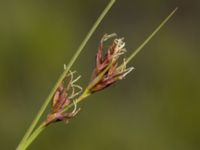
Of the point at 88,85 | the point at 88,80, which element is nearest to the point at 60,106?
the point at 88,85

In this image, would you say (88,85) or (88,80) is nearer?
(88,85)

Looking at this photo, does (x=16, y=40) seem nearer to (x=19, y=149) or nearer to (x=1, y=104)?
(x=1, y=104)

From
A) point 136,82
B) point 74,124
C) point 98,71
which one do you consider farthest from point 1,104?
point 98,71

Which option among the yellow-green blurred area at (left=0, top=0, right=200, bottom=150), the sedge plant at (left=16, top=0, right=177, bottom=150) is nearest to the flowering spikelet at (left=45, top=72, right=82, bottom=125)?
the sedge plant at (left=16, top=0, right=177, bottom=150)

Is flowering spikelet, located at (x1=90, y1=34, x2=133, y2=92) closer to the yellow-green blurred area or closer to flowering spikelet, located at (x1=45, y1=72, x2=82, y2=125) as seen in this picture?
flowering spikelet, located at (x1=45, y1=72, x2=82, y2=125)

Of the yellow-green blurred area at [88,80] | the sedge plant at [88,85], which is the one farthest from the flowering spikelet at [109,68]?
the yellow-green blurred area at [88,80]

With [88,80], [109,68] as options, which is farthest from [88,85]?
[88,80]

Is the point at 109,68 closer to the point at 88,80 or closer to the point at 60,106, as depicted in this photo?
the point at 60,106

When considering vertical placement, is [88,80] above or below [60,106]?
below
